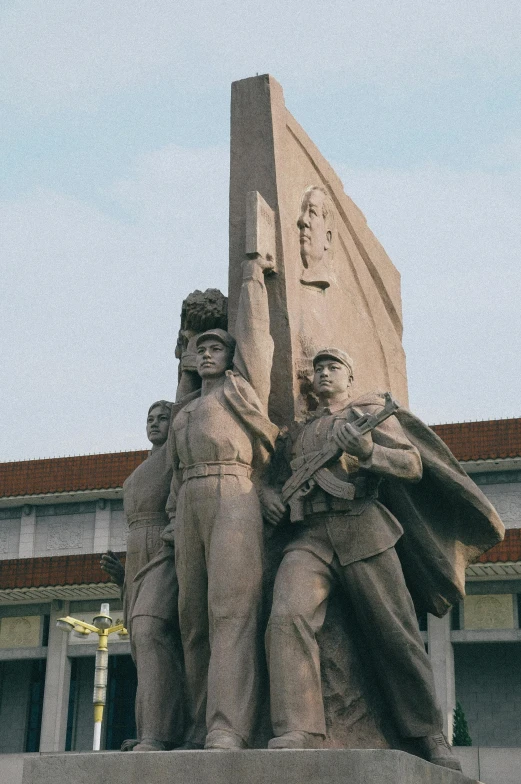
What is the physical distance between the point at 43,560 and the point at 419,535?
18.4 m

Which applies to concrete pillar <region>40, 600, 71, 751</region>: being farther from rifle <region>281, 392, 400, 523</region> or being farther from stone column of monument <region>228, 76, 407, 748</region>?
rifle <region>281, 392, 400, 523</region>

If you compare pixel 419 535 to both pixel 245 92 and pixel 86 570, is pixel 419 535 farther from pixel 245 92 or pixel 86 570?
pixel 86 570

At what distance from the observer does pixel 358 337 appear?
27.6 feet

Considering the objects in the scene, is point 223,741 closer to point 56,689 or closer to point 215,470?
point 215,470

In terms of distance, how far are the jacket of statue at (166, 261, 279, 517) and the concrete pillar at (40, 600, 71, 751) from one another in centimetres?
1892

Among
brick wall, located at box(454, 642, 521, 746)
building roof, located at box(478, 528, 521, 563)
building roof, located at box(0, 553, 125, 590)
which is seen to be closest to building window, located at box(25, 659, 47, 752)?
building roof, located at box(0, 553, 125, 590)

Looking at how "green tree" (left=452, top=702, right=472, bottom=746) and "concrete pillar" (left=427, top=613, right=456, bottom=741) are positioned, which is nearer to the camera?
"green tree" (left=452, top=702, right=472, bottom=746)

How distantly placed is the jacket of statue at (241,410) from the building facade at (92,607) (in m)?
15.0

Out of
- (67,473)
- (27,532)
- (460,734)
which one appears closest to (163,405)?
(460,734)

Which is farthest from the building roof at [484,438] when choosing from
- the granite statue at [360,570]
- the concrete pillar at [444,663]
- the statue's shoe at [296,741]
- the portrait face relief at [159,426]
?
the statue's shoe at [296,741]

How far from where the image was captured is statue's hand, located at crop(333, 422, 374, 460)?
6.66m

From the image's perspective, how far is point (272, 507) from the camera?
691 cm

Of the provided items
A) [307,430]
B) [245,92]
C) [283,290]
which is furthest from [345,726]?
[245,92]

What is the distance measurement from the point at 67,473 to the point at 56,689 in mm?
4466
